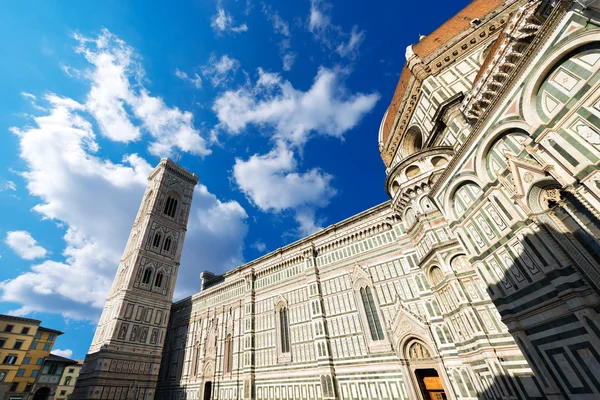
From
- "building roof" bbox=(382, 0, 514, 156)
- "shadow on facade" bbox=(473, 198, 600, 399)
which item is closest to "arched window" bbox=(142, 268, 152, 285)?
"building roof" bbox=(382, 0, 514, 156)

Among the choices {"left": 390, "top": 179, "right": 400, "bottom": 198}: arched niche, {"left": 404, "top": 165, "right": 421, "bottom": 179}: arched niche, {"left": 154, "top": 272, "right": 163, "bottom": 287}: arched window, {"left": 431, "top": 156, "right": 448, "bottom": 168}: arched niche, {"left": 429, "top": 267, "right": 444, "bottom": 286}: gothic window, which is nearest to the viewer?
{"left": 429, "top": 267, "right": 444, "bottom": 286}: gothic window

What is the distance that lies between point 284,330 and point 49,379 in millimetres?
38148

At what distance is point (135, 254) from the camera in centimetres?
3178

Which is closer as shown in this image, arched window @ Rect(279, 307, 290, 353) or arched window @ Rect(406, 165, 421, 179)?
arched window @ Rect(406, 165, 421, 179)

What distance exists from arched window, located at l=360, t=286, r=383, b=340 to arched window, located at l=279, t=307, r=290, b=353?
24.1ft

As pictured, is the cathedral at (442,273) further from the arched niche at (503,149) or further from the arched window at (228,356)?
the arched window at (228,356)

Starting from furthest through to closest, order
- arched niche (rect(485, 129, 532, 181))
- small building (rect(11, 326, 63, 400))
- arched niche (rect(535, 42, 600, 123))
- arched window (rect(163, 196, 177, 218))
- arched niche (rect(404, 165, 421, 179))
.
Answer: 1. arched window (rect(163, 196, 177, 218))
2. small building (rect(11, 326, 63, 400))
3. arched niche (rect(404, 165, 421, 179))
4. arched niche (rect(485, 129, 532, 181))
5. arched niche (rect(535, 42, 600, 123))

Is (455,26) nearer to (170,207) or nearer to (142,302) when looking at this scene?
(170,207)

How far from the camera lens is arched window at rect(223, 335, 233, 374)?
24.1 m

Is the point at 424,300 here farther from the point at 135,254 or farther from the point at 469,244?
the point at 135,254

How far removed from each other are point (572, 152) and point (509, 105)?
228 cm

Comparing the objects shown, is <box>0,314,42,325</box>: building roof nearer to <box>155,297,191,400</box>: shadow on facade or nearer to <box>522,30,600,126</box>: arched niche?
<box>155,297,191,400</box>: shadow on facade

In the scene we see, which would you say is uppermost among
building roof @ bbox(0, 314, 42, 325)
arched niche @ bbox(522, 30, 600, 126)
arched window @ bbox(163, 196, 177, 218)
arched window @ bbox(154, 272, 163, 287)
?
arched window @ bbox(163, 196, 177, 218)

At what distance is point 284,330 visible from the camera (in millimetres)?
21375
